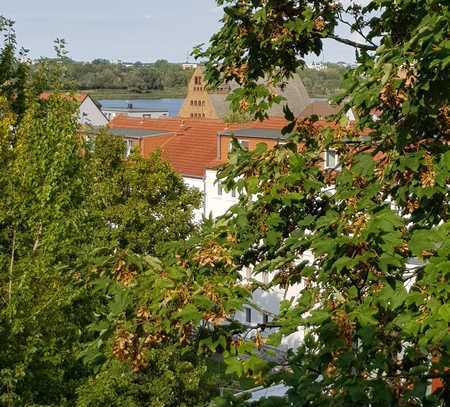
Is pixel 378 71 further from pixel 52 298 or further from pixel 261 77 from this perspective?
pixel 52 298

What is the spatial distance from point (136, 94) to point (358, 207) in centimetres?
18260

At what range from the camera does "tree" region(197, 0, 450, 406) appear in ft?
15.7

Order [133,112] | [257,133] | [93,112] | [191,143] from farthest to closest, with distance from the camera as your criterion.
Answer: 1. [133,112]
2. [93,112]
3. [191,143]
4. [257,133]

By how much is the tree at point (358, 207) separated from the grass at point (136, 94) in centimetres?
15840

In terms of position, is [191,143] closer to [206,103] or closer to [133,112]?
[206,103]

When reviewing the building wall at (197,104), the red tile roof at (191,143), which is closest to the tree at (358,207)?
the red tile roof at (191,143)

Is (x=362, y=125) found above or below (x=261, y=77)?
below

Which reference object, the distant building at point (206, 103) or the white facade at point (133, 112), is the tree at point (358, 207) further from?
the white facade at point (133, 112)

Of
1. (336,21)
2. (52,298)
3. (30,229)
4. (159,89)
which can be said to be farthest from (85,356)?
(159,89)

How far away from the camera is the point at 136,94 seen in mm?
184375

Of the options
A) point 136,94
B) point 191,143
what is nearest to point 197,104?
point 191,143

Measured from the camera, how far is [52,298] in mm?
12250

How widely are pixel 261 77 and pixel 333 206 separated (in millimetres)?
2103

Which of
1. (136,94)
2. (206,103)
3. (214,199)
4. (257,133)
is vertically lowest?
(214,199)
